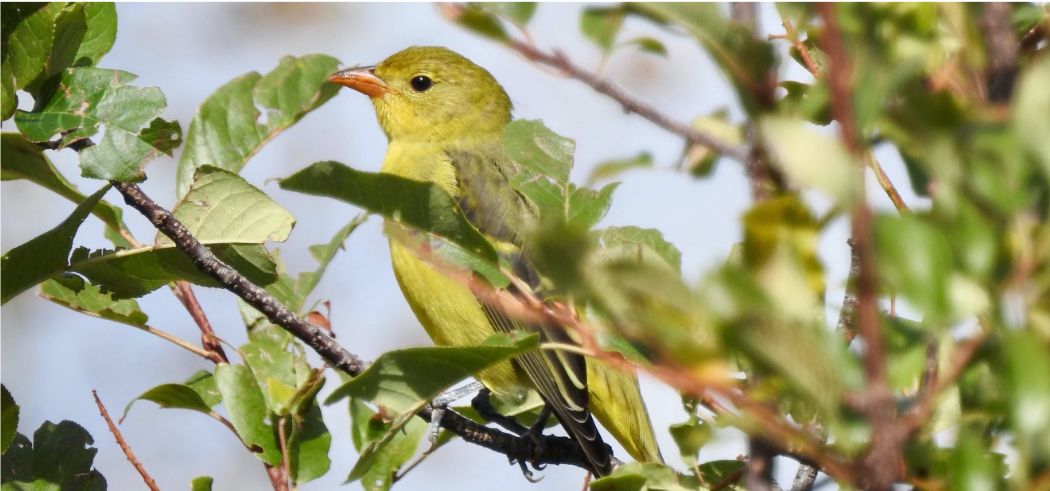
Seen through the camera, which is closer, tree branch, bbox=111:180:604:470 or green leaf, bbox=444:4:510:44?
green leaf, bbox=444:4:510:44

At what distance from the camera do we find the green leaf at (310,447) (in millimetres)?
2504

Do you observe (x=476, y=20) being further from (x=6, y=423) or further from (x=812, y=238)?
(x=6, y=423)

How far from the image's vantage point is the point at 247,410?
2.51 meters

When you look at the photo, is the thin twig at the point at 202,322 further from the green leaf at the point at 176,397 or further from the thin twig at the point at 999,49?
the thin twig at the point at 999,49

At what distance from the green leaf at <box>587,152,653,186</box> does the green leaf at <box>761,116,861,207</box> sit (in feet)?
1.78

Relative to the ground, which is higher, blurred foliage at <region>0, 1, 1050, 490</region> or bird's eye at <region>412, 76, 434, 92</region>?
bird's eye at <region>412, 76, 434, 92</region>

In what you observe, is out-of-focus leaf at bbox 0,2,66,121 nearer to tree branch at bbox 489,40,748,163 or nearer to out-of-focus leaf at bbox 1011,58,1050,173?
tree branch at bbox 489,40,748,163

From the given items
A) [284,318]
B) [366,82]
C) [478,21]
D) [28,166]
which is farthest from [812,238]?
[366,82]

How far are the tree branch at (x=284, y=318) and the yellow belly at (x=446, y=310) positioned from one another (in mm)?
534

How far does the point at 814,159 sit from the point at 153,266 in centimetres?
170

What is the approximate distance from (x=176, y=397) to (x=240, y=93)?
2.83 ft

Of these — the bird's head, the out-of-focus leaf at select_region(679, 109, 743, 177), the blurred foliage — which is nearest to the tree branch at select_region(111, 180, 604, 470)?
the blurred foliage

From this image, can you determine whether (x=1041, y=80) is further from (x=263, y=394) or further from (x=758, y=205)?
(x=263, y=394)

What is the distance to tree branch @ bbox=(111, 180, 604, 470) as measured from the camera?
6.44ft
